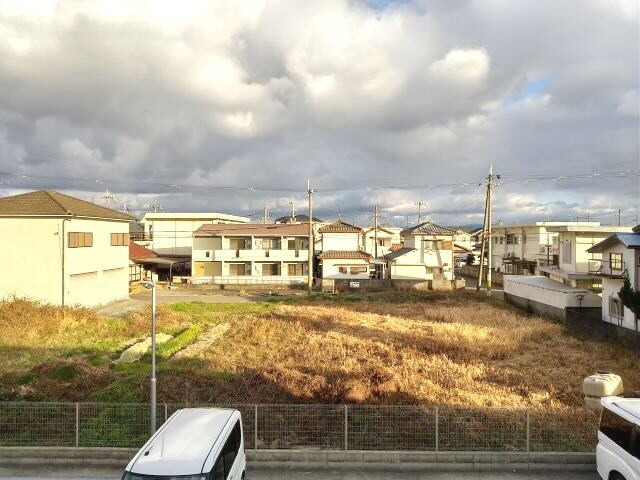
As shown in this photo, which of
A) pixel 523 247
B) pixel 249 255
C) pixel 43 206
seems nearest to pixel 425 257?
pixel 523 247

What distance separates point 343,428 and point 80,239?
24.5 metres

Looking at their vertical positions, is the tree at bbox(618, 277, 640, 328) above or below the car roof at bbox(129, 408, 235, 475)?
above

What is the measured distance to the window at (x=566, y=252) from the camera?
92.4 ft

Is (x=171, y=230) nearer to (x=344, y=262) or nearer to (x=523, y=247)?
(x=344, y=262)

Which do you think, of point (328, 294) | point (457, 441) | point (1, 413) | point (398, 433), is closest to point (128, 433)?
point (1, 413)

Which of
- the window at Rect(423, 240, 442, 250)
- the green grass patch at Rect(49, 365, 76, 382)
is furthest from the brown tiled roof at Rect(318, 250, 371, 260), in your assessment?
the green grass patch at Rect(49, 365, 76, 382)

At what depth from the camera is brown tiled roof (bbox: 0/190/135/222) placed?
26094 mm

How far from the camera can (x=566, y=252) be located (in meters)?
28.6

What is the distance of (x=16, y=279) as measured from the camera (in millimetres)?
25734

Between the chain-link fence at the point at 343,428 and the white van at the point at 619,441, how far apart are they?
126 centimetres

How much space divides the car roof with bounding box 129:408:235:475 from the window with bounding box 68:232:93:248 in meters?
23.0

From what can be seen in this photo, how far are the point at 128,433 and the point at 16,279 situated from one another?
21502 mm

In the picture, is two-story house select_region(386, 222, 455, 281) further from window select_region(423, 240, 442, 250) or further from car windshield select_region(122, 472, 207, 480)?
car windshield select_region(122, 472, 207, 480)

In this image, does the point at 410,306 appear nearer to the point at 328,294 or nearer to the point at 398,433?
the point at 328,294
